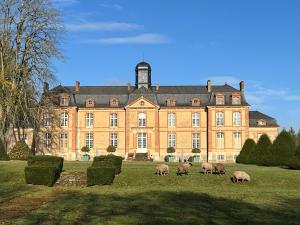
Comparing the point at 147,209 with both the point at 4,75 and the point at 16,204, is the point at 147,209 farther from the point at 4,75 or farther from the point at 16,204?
the point at 4,75

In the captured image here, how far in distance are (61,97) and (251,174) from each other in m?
31.2

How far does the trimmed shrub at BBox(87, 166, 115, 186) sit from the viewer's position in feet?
71.9

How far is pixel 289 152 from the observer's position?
33406 mm

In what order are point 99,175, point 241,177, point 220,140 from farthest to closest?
point 220,140 → point 241,177 → point 99,175

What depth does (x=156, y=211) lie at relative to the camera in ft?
42.1

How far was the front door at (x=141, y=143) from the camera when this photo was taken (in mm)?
50094

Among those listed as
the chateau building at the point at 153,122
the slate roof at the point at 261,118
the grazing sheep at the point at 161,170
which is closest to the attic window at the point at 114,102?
the chateau building at the point at 153,122

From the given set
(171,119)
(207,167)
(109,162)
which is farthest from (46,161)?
(171,119)

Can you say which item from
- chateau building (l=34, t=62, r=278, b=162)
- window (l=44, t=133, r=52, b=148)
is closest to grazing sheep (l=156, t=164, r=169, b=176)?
chateau building (l=34, t=62, r=278, b=162)

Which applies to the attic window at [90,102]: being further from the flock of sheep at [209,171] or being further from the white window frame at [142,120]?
the flock of sheep at [209,171]

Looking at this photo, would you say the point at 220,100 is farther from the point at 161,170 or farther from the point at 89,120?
the point at 161,170

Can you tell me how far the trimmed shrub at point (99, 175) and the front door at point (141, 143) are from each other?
1102 inches

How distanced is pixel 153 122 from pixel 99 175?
28.8 m

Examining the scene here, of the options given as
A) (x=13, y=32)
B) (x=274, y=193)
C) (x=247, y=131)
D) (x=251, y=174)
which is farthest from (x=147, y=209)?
(x=247, y=131)
